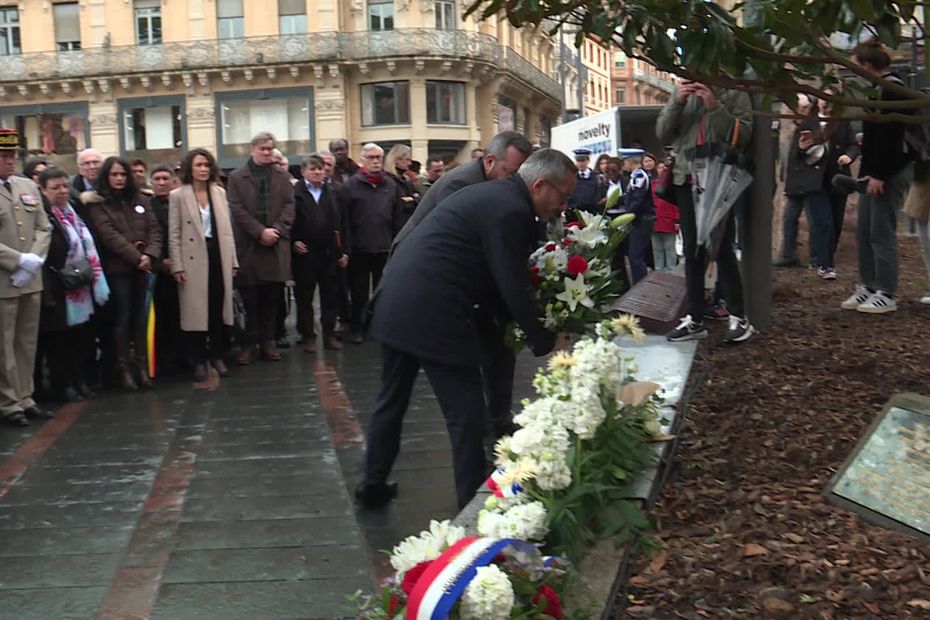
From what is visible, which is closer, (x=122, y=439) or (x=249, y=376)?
(x=122, y=439)

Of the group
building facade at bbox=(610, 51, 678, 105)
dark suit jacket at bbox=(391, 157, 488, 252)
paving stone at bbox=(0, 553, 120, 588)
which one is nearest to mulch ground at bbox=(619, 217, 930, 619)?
dark suit jacket at bbox=(391, 157, 488, 252)

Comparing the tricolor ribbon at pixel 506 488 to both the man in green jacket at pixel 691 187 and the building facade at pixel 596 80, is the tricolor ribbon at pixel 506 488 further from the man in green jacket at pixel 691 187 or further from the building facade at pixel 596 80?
the building facade at pixel 596 80

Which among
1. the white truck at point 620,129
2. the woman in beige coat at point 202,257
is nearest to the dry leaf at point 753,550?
the woman in beige coat at point 202,257

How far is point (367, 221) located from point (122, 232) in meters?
3.07

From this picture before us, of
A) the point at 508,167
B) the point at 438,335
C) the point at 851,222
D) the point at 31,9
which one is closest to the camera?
the point at 438,335

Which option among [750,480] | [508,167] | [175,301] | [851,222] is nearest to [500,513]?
[750,480]

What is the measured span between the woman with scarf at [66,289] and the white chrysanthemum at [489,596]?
20.1ft

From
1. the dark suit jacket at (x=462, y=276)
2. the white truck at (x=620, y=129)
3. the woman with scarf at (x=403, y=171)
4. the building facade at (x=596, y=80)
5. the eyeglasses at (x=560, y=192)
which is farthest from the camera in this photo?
the building facade at (x=596, y=80)

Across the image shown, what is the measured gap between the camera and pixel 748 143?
690 cm

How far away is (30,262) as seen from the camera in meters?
7.36

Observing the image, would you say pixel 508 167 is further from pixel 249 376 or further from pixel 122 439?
pixel 249 376

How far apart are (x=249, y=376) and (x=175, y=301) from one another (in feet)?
3.52

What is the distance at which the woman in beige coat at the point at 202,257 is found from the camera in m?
8.96

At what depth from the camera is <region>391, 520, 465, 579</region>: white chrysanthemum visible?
294 centimetres
